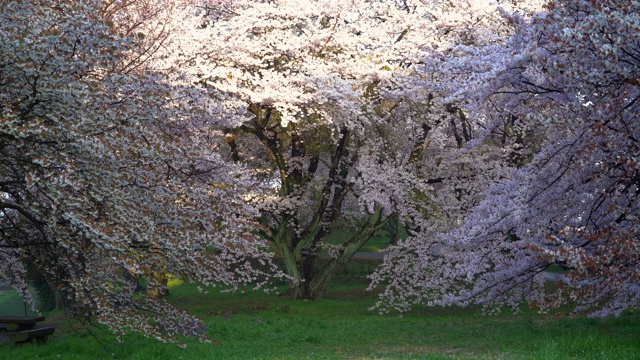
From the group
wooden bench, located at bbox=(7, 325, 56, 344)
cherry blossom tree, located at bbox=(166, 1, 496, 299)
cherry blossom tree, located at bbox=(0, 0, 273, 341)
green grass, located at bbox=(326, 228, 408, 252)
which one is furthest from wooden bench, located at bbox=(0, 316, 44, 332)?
green grass, located at bbox=(326, 228, 408, 252)

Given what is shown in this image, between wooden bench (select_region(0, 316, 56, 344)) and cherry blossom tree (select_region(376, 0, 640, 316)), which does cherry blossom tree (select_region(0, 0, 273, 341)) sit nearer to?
wooden bench (select_region(0, 316, 56, 344))

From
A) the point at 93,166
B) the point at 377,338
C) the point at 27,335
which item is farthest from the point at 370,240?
the point at 93,166

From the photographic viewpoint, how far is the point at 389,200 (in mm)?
21234

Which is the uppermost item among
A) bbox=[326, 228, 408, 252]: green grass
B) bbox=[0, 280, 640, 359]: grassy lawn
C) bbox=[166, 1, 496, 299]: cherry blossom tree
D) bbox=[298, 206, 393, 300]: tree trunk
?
bbox=[166, 1, 496, 299]: cherry blossom tree

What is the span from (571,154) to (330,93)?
9.95m

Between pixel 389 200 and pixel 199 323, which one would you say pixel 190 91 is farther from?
pixel 389 200

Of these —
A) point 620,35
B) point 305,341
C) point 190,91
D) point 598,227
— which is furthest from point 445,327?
point 620,35

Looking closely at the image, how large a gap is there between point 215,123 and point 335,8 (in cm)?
542

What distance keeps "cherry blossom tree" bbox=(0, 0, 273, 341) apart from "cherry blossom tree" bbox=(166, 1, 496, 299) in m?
7.62

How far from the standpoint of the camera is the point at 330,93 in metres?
19.6

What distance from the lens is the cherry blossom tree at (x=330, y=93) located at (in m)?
19.8

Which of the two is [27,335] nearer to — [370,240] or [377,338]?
[377,338]

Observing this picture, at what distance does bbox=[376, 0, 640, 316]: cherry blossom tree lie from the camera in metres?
8.45

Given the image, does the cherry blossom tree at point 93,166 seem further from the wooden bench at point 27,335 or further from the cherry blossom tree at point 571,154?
the cherry blossom tree at point 571,154
